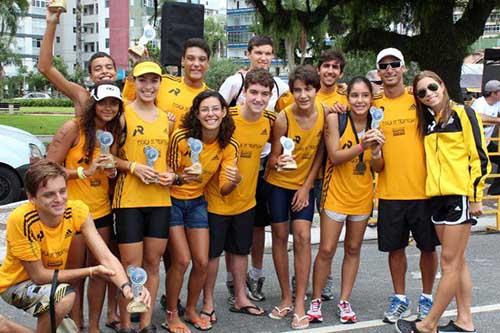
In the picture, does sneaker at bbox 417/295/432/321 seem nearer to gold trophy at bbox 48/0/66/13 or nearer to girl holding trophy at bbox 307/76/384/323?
girl holding trophy at bbox 307/76/384/323

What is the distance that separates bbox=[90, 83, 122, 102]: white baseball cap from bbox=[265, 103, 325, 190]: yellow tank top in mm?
1378

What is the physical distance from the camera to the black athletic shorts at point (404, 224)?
15.7 ft

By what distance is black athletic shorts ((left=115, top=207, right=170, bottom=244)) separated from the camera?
176 inches

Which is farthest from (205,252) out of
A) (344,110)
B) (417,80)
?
(417,80)

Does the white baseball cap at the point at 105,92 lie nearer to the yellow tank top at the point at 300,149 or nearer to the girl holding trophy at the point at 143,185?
the girl holding trophy at the point at 143,185

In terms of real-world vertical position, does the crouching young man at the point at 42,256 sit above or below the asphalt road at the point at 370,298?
above

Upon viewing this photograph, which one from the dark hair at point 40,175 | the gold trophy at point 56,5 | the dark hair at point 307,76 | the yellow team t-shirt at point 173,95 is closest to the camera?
the dark hair at point 40,175

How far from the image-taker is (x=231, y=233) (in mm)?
5145

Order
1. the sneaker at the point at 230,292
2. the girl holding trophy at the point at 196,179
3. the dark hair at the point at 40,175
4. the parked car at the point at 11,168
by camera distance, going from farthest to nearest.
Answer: the parked car at the point at 11,168 < the sneaker at the point at 230,292 < the girl holding trophy at the point at 196,179 < the dark hair at the point at 40,175

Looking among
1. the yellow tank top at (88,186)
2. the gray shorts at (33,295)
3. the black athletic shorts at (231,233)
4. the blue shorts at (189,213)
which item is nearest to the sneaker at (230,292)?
the black athletic shorts at (231,233)

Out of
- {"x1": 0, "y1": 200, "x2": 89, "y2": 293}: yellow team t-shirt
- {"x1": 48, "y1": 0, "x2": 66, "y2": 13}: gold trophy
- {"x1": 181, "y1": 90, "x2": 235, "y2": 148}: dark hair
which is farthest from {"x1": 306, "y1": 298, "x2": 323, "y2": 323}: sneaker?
{"x1": 48, "y1": 0, "x2": 66, "y2": 13}: gold trophy

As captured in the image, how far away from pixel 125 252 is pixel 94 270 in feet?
2.16

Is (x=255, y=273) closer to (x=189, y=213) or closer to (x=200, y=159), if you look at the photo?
(x=189, y=213)

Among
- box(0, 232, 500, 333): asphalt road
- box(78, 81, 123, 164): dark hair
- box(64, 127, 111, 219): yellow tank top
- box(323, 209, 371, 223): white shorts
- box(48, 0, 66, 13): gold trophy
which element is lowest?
box(0, 232, 500, 333): asphalt road
